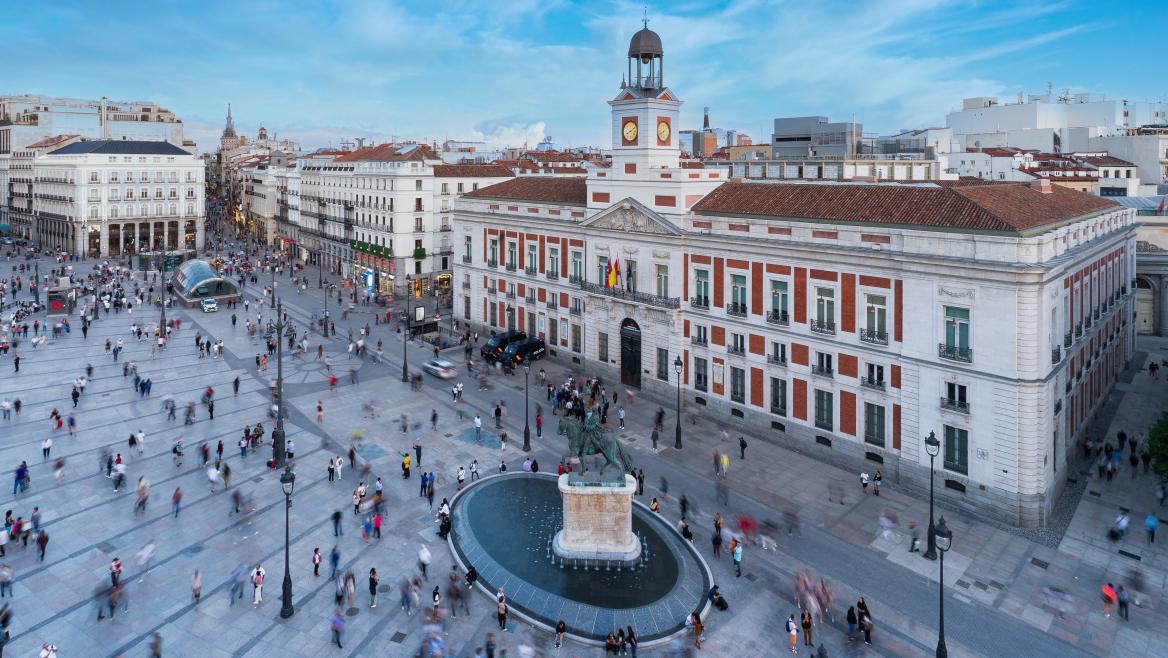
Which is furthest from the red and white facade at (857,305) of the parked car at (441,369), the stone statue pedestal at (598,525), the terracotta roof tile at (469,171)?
the terracotta roof tile at (469,171)

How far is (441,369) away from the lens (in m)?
46.7

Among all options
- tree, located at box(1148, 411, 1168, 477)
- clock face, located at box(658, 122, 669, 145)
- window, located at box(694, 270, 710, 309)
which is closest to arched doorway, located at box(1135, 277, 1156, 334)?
tree, located at box(1148, 411, 1168, 477)

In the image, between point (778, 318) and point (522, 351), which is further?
point (522, 351)

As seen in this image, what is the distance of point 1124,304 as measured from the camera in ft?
142

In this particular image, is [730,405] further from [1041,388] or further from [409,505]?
[409,505]

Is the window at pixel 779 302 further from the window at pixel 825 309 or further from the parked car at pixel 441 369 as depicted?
the parked car at pixel 441 369

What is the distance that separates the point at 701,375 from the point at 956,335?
13.8m

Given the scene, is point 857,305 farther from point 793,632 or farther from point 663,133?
point 663,133

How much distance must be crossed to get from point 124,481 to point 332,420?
32.7 ft

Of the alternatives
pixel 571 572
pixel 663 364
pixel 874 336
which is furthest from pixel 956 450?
pixel 663 364

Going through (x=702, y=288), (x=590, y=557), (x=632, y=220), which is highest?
(x=632, y=220)

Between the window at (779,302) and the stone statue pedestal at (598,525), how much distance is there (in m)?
14.0

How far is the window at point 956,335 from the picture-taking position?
29.1 metres

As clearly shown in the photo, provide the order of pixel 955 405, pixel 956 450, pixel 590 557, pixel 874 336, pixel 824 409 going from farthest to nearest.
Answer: pixel 824 409 < pixel 874 336 < pixel 956 450 < pixel 955 405 < pixel 590 557
